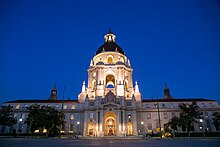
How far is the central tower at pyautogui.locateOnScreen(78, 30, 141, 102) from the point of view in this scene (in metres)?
69.7

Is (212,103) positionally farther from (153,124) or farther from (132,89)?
(132,89)

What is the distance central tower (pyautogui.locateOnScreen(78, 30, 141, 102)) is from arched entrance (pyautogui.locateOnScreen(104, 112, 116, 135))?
8.10m

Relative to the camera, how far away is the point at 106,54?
77.9 m

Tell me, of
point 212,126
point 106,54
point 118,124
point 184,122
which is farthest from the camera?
point 106,54

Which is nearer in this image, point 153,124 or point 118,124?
point 118,124

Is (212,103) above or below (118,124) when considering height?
above

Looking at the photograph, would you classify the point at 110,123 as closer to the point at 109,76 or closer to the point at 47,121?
the point at 109,76

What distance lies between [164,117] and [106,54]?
3815 centimetres

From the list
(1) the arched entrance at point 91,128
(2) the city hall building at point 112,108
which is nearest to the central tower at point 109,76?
(2) the city hall building at point 112,108

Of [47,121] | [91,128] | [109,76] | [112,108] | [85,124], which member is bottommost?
[91,128]

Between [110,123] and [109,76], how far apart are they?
2344 cm

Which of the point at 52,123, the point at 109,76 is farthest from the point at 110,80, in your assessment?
the point at 52,123

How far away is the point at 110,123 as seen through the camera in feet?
214

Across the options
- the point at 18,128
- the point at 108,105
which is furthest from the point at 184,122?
the point at 18,128
